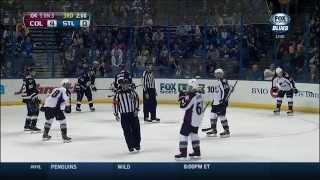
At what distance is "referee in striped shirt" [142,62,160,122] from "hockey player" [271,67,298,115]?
8.98 ft

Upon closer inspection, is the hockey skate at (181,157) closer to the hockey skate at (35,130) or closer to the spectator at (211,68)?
the hockey skate at (35,130)

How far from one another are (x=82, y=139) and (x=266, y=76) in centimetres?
527

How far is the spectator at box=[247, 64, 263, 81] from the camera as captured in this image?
44.3 ft

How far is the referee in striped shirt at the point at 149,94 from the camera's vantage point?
36.4 feet

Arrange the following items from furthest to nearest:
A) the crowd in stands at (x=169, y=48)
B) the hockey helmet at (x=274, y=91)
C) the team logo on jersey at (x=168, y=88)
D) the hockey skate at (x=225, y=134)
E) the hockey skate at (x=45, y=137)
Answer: the team logo on jersey at (x=168, y=88) < the hockey helmet at (x=274, y=91) < the crowd in stands at (x=169, y=48) < the hockey skate at (x=225, y=134) < the hockey skate at (x=45, y=137)

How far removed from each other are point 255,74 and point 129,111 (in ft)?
20.2

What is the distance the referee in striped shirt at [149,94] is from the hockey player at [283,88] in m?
2.74

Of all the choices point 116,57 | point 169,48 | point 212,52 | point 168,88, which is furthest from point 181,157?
point 168,88

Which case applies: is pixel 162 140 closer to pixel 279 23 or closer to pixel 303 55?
pixel 279 23

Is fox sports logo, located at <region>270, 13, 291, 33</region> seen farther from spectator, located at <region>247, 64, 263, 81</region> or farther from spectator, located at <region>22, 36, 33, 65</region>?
spectator, located at <region>22, 36, 33, 65</region>

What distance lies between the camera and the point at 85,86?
1318cm

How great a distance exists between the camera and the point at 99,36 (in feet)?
40.8

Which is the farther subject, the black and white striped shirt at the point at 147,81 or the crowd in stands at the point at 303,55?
the crowd in stands at the point at 303,55

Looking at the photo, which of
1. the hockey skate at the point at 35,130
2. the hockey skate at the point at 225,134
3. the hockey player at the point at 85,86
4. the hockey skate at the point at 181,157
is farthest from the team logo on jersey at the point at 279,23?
the hockey skate at the point at 35,130
